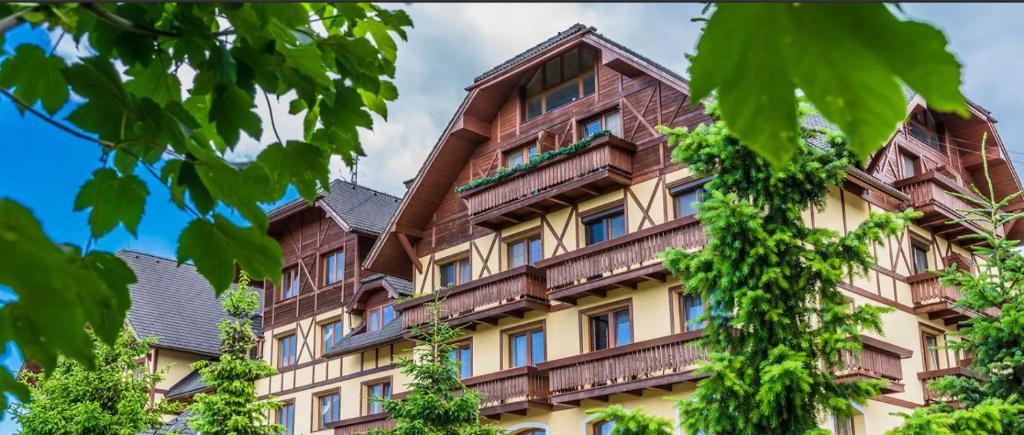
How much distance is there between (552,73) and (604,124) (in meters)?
2.22

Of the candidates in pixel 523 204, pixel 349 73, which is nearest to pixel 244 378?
pixel 523 204

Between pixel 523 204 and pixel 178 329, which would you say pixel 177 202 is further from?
pixel 178 329

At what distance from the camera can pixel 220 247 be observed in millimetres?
2418

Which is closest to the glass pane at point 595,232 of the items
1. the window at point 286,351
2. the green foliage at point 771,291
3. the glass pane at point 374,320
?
the green foliage at point 771,291

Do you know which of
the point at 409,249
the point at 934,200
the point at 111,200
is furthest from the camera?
the point at 409,249

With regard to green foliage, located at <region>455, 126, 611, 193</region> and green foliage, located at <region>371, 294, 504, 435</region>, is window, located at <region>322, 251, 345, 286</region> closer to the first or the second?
green foliage, located at <region>455, 126, 611, 193</region>

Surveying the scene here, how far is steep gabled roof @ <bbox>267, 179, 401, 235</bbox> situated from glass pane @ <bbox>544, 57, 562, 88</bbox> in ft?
26.3

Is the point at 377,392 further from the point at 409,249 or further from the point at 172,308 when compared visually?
the point at 172,308

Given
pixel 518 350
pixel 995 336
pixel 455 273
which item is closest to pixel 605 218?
pixel 518 350

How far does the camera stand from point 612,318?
24766 mm

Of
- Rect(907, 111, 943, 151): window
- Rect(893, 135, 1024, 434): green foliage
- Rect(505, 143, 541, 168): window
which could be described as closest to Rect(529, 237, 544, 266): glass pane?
Rect(505, 143, 541, 168): window

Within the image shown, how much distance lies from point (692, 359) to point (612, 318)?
11.2ft

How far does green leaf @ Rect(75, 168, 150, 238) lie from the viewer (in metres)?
2.48

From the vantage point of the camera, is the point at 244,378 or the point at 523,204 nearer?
the point at 523,204
